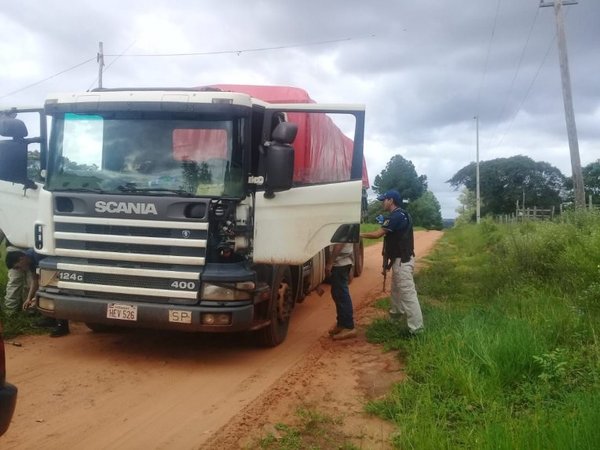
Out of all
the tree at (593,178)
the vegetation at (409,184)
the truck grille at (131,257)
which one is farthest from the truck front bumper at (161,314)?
the tree at (593,178)

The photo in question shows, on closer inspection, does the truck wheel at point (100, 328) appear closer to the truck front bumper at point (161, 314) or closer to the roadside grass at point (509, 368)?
the truck front bumper at point (161, 314)

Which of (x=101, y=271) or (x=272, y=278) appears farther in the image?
(x=272, y=278)

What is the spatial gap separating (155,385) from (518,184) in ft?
208

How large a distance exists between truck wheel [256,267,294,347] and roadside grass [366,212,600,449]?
3.64 feet

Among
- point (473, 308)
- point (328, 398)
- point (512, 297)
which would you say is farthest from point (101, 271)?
point (512, 297)

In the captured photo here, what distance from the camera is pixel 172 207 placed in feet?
19.2

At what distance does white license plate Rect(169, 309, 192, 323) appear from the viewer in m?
5.82

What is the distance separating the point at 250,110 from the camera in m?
6.13

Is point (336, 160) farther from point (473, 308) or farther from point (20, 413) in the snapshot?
point (20, 413)

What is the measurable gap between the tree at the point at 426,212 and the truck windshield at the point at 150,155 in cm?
4921

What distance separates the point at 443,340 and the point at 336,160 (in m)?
4.72

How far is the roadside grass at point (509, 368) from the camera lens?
3756mm

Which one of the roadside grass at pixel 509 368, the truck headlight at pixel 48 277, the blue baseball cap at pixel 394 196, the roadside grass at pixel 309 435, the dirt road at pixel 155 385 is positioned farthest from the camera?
the blue baseball cap at pixel 394 196

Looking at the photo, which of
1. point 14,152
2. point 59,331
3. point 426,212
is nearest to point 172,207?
point 14,152
